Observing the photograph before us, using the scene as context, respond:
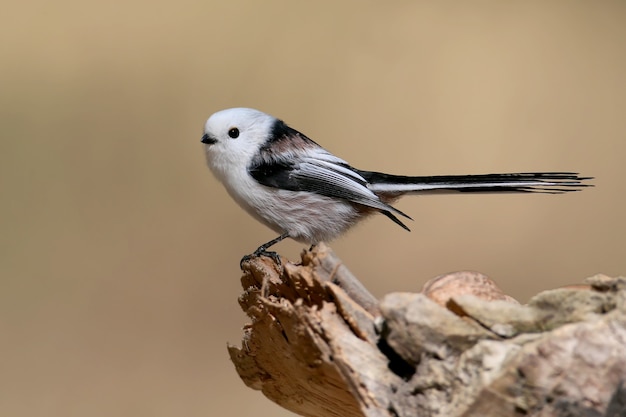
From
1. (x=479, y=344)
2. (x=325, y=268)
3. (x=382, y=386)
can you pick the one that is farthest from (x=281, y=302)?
(x=479, y=344)

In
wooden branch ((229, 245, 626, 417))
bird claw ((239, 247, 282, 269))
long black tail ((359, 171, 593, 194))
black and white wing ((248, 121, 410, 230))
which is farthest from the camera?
black and white wing ((248, 121, 410, 230))

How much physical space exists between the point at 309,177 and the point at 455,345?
0.87 metres

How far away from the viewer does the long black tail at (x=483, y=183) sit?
161 cm

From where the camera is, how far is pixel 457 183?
175cm

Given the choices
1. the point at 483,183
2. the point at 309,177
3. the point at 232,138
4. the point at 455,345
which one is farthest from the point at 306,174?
the point at 455,345

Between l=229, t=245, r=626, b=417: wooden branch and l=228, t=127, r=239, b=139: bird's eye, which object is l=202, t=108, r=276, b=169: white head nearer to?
l=228, t=127, r=239, b=139: bird's eye

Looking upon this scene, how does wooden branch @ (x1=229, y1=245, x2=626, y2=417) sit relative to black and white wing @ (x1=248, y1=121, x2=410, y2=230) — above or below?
below

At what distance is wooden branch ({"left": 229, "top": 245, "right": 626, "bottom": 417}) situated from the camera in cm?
101

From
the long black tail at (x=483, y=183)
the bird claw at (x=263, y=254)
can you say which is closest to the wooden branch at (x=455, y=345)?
the bird claw at (x=263, y=254)

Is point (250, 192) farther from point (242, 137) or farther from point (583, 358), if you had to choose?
point (583, 358)

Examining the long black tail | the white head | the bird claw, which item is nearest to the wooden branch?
the bird claw

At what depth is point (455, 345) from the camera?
43.1 inches

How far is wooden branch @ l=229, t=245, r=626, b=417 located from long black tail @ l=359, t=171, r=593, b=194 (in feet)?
1.43

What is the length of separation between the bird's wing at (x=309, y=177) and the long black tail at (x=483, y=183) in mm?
54
